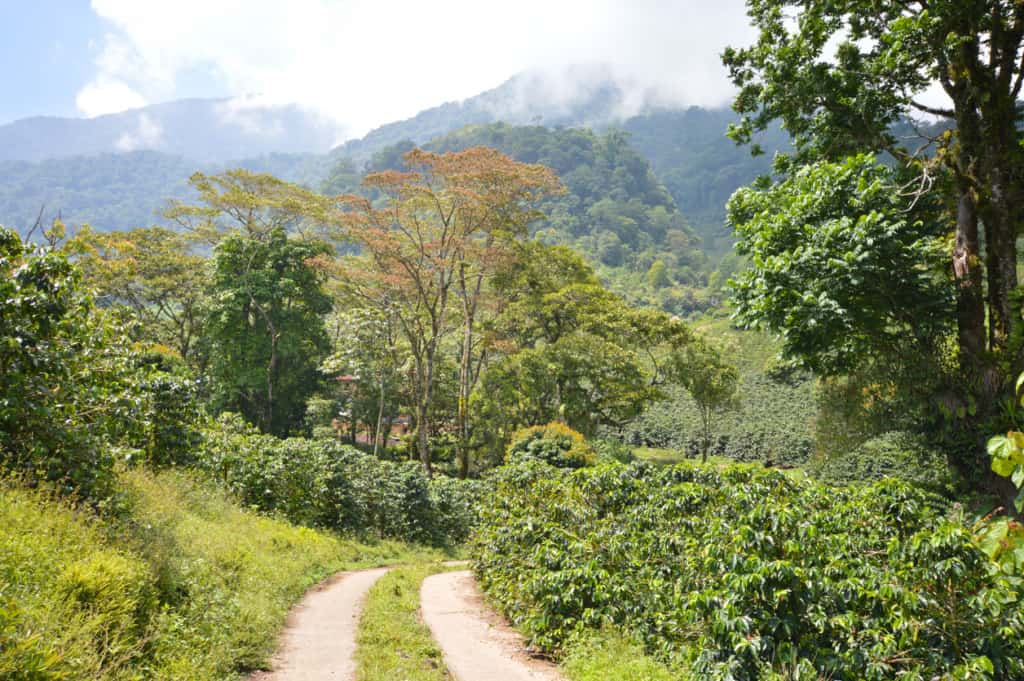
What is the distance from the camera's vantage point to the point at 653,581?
595 cm

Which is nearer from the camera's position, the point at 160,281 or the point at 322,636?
the point at 322,636

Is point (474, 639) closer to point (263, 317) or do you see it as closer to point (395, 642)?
point (395, 642)

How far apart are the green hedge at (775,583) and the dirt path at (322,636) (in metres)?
2.34

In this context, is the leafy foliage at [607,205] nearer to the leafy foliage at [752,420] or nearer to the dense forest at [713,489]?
the leafy foliage at [752,420]

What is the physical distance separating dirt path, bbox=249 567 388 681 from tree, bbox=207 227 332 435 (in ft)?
55.7

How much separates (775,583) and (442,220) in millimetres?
19892

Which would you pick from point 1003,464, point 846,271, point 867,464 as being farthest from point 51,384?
point 867,464

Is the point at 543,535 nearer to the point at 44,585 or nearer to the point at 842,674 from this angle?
the point at 842,674

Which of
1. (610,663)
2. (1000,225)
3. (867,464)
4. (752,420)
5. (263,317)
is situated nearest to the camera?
Answer: (610,663)

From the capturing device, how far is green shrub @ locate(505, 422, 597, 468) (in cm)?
1944

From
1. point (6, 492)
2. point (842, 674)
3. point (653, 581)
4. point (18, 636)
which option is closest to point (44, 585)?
point (18, 636)

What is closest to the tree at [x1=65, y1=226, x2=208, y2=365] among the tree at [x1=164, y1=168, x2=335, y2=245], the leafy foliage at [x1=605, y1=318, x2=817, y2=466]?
the tree at [x1=164, y1=168, x2=335, y2=245]

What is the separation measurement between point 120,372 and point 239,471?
7420 millimetres

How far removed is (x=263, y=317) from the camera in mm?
25984
